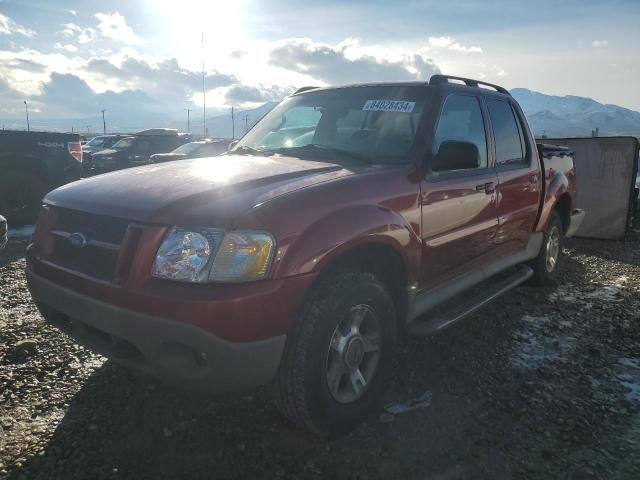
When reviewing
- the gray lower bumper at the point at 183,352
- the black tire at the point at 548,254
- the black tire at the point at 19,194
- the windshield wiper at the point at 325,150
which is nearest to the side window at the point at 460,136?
the windshield wiper at the point at 325,150

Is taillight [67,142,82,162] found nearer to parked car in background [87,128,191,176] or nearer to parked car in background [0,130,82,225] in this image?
parked car in background [0,130,82,225]

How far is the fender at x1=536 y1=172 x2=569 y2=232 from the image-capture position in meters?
4.71

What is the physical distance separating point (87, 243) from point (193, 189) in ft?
1.89

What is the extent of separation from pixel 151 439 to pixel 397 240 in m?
1.66

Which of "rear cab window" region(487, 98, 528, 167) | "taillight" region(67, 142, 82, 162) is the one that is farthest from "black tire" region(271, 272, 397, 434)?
"taillight" region(67, 142, 82, 162)

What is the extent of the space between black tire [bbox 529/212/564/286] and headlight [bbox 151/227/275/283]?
3.78 metres

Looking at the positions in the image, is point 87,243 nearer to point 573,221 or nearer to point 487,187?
point 487,187

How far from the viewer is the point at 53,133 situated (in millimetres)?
8500

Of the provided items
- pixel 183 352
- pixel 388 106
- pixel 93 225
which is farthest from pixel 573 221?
pixel 93 225

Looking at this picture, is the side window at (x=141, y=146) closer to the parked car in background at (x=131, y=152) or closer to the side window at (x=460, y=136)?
the parked car in background at (x=131, y=152)

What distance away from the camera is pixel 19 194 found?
26.5 feet

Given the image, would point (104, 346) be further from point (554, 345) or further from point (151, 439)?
point (554, 345)

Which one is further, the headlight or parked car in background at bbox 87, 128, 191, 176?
parked car in background at bbox 87, 128, 191, 176

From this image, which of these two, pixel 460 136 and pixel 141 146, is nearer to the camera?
pixel 460 136
